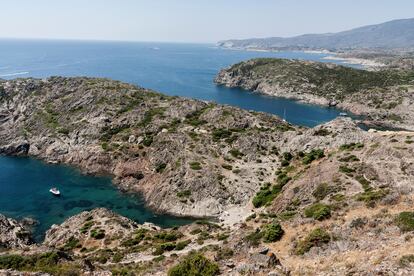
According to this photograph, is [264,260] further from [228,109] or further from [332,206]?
[228,109]

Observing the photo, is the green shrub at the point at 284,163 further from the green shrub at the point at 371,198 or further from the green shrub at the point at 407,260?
the green shrub at the point at 407,260

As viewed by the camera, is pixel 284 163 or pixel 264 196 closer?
pixel 264 196

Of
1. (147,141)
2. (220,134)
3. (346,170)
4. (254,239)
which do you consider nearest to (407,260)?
(254,239)

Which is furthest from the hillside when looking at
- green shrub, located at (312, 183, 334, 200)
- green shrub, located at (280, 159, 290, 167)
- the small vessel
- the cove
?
the small vessel

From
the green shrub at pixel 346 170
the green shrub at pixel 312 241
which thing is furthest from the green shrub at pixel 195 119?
the green shrub at pixel 312 241

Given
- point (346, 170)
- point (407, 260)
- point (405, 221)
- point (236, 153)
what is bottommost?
point (236, 153)

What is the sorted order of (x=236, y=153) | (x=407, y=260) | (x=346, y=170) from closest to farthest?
1. (x=407, y=260)
2. (x=346, y=170)
3. (x=236, y=153)

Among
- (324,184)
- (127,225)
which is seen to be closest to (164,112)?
(127,225)

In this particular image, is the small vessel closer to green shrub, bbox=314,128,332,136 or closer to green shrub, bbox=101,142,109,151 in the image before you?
green shrub, bbox=101,142,109,151

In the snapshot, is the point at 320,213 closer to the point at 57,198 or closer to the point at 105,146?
the point at 57,198
